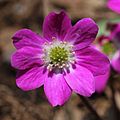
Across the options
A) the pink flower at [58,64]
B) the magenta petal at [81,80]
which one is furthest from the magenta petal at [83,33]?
the magenta petal at [81,80]

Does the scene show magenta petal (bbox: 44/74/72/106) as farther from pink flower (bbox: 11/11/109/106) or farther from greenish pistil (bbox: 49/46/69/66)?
greenish pistil (bbox: 49/46/69/66)

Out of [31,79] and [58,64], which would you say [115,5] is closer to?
[58,64]

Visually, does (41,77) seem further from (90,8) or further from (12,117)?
(90,8)

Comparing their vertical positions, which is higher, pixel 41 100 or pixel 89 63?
pixel 89 63

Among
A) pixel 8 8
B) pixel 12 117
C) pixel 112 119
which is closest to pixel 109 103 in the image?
pixel 112 119

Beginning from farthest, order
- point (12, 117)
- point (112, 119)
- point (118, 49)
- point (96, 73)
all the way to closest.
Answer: point (112, 119)
point (118, 49)
point (12, 117)
point (96, 73)

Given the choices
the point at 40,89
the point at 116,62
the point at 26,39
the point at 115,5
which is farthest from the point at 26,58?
the point at 40,89

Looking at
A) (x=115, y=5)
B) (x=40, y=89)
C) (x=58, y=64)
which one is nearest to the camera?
(x=58, y=64)
